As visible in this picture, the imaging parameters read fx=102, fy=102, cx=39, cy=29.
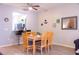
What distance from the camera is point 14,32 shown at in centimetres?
158

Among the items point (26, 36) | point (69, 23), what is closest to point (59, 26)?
point (69, 23)

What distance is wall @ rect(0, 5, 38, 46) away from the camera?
1445 millimetres

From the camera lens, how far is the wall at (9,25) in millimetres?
1445

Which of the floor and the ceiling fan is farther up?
the ceiling fan

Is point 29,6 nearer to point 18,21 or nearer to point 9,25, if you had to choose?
point 18,21

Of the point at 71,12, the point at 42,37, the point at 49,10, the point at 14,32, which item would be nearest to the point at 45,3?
the point at 49,10

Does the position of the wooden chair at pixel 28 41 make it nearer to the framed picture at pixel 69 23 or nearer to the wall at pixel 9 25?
the wall at pixel 9 25

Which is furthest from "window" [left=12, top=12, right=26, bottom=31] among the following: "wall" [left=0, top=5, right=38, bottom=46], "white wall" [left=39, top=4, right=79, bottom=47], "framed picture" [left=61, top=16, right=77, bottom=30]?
"framed picture" [left=61, top=16, right=77, bottom=30]

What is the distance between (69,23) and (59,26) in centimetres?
15

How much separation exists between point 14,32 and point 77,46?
3.13ft

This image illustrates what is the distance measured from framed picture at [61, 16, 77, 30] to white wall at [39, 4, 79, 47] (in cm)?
5

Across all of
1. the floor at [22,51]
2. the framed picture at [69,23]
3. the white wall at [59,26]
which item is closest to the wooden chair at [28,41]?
the floor at [22,51]

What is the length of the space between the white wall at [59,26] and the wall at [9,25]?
4.4 inches

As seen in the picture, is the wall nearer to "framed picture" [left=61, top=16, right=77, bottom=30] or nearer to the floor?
the floor
